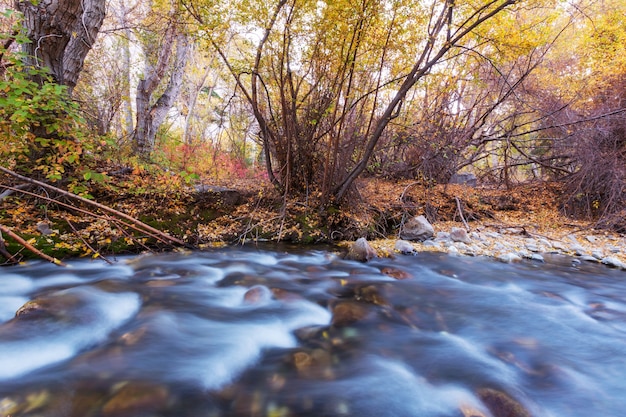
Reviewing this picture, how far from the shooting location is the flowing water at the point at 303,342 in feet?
5.68

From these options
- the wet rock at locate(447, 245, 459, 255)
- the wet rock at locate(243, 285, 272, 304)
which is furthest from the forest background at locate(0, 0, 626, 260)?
the wet rock at locate(243, 285, 272, 304)

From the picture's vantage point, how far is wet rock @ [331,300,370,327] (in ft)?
8.98

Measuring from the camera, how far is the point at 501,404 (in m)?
1.75

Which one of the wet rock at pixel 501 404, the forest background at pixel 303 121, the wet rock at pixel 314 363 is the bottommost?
the wet rock at pixel 314 363

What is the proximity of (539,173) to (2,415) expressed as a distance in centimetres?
1093

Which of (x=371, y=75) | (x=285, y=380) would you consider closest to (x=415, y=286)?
(x=285, y=380)

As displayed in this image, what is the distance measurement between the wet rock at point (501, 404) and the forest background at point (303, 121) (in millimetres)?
3483

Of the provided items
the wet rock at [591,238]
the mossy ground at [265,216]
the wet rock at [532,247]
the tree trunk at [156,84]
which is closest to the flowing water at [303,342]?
the mossy ground at [265,216]

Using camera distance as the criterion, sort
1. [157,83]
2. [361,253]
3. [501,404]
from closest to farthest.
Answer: [501,404] → [361,253] → [157,83]

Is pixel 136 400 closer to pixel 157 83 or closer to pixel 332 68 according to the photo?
pixel 332 68

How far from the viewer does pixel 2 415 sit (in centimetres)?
146

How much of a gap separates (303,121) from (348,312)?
3.85 metres

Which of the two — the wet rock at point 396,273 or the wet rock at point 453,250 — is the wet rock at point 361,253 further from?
the wet rock at point 453,250

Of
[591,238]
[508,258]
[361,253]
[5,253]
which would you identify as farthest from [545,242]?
[5,253]
